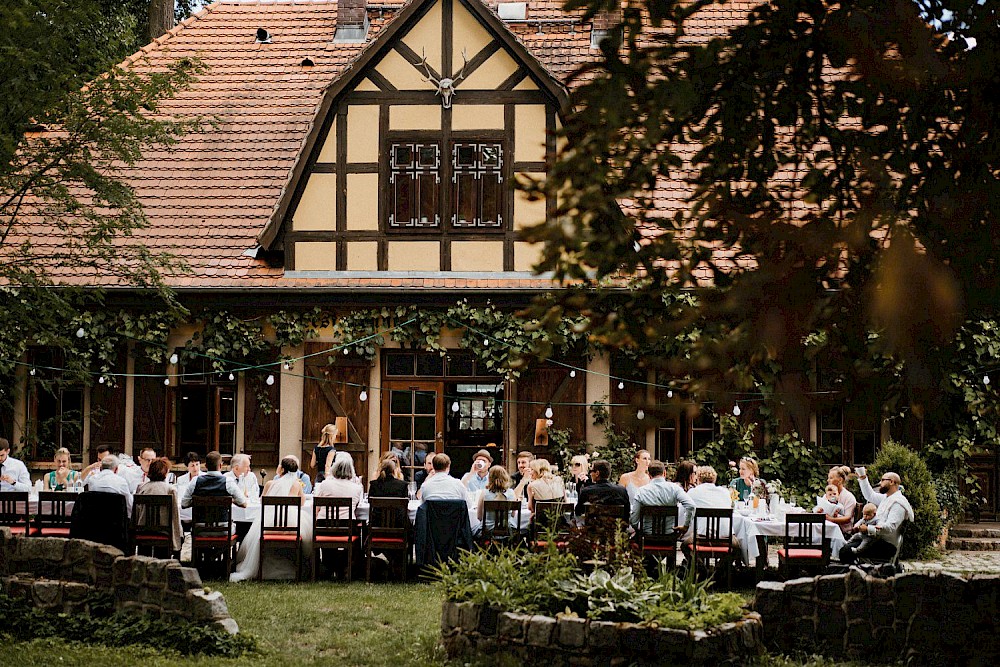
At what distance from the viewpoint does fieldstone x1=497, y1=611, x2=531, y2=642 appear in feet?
26.3

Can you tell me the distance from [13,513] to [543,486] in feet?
17.0

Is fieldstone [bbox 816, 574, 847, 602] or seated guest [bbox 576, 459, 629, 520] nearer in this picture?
fieldstone [bbox 816, 574, 847, 602]

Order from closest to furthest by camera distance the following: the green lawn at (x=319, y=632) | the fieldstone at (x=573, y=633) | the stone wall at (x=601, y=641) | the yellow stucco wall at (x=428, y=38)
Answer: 1. the stone wall at (x=601, y=641)
2. the fieldstone at (x=573, y=633)
3. the green lawn at (x=319, y=632)
4. the yellow stucco wall at (x=428, y=38)

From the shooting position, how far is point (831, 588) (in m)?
8.98

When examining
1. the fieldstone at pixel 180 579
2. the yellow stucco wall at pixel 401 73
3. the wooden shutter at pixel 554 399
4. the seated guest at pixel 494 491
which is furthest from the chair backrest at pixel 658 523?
the yellow stucco wall at pixel 401 73

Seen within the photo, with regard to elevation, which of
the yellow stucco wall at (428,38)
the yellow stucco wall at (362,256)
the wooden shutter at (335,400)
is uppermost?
the yellow stucco wall at (428,38)

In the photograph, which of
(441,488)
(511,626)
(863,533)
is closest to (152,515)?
(441,488)

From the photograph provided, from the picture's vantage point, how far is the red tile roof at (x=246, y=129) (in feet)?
Result: 58.2

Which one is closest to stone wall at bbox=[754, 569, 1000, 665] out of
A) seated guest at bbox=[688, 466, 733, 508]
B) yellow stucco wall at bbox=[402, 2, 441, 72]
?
seated guest at bbox=[688, 466, 733, 508]

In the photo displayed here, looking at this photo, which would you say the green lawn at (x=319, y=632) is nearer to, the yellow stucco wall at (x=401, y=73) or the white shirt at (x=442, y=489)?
the white shirt at (x=442, y=489)

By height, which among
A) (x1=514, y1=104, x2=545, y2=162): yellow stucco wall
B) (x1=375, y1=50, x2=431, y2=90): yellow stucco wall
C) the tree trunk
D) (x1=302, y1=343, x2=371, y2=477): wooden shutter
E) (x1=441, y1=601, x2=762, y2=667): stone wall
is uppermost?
the tree trunk

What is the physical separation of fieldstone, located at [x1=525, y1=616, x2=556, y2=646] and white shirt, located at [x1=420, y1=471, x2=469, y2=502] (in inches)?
171

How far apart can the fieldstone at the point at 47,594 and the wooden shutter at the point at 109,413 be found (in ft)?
27.0

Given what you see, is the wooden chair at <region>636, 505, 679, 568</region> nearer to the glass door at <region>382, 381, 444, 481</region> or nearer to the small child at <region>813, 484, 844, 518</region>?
the small child at <region>813, 484, 844, 518</region>
